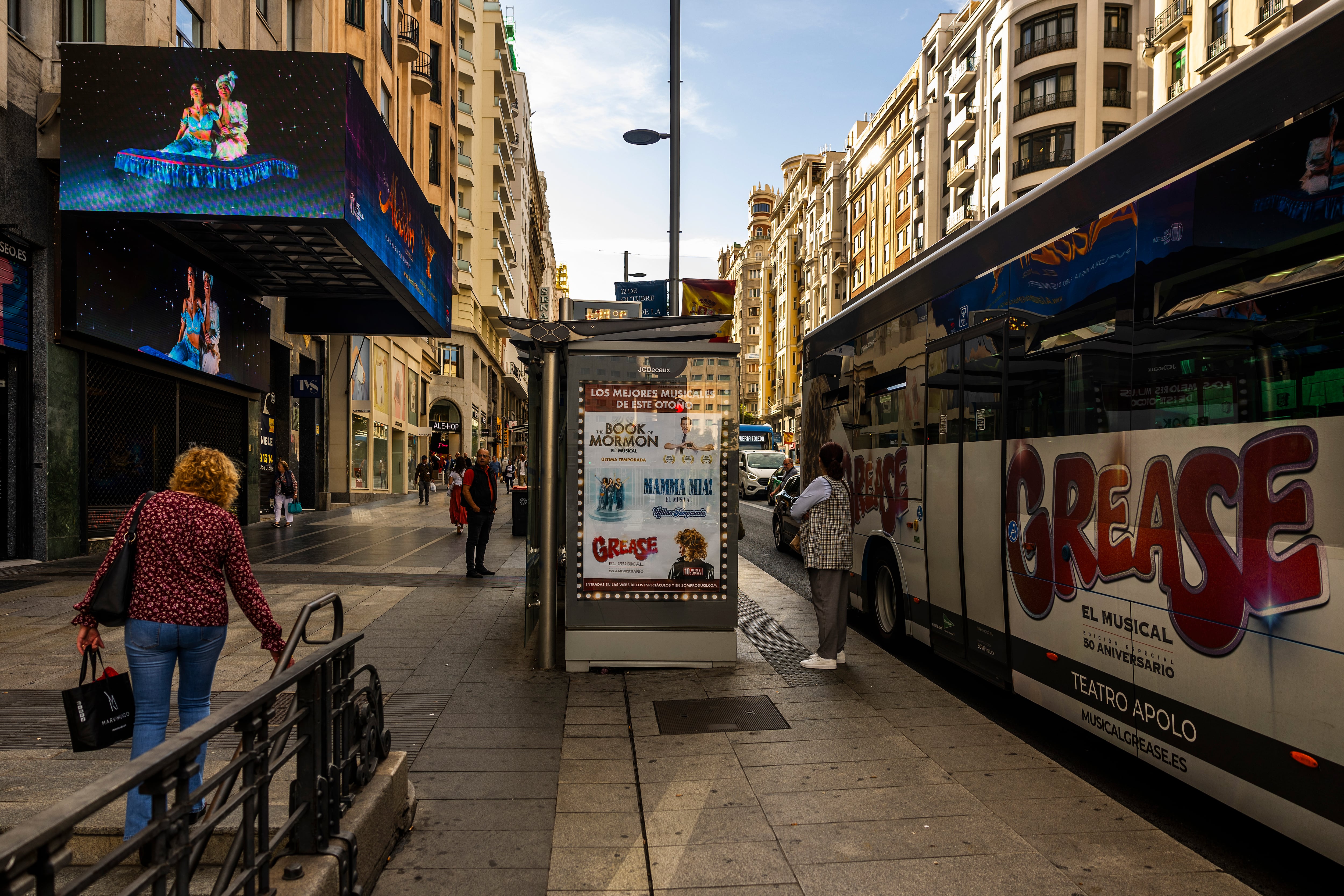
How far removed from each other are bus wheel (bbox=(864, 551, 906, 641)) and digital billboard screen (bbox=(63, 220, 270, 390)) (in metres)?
11.3

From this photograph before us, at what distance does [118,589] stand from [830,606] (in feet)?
16.7

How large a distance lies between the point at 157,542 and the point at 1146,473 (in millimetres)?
4320

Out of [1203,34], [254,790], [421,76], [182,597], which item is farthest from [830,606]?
[1203,34]

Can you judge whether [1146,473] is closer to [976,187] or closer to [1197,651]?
[1197,651]

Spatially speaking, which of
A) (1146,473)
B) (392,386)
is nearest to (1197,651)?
(1146,473)

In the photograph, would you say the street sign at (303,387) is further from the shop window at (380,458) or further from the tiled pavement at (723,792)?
the tiled pavement at (723,792)

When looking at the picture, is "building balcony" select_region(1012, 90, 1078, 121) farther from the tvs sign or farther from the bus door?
the tvs sign

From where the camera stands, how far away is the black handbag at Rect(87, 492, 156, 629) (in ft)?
11.9

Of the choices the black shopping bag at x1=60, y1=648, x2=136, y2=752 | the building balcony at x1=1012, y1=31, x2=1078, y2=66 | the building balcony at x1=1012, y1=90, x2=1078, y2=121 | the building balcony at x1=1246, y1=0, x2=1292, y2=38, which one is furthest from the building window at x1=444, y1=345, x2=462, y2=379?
the black shopping bag at x1=60, y1=648, x2=136, y2=752

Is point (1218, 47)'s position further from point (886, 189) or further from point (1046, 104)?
point (886, 189)

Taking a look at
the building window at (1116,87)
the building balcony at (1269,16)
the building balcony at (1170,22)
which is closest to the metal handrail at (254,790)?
the building balcony at (1269,16)

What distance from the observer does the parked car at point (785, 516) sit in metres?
16.9

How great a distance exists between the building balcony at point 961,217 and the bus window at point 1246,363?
1801 inches

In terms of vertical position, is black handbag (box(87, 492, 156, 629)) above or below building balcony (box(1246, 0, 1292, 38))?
below
